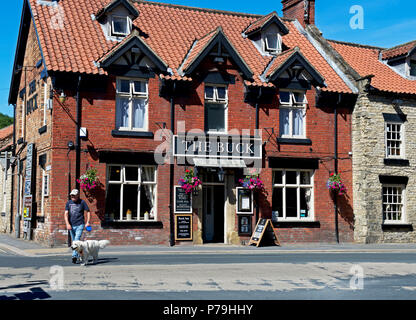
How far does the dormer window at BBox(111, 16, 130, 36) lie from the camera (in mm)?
23062

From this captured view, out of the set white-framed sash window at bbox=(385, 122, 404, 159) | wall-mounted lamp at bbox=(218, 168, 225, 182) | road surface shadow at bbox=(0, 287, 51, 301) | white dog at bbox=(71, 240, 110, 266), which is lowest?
road surface shadow at bbox=(0, 287, 51, 301)

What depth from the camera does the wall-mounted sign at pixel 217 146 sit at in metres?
22.0

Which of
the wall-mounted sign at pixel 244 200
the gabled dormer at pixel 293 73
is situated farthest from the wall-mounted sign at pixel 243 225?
the gabled dormer at pixel 293 73

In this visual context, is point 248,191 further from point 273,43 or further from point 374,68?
point 374,68

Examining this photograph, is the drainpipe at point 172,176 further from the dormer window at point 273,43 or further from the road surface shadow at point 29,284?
the road surface shadow at point 29,284

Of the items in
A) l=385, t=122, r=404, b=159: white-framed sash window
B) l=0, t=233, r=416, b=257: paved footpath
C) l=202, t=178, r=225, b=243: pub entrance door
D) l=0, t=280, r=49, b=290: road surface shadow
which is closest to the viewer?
l=0, t=280, r=49, b=290: road surface shadow

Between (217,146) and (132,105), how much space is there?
143 inches

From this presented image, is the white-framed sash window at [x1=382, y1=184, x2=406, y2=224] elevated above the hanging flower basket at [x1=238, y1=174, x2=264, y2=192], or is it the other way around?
the hanging flower basket at [x1=238, y1=174, x2=264, y2=192]

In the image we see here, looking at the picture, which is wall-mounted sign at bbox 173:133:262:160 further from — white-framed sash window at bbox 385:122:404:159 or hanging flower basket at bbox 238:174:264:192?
white-framed sash window at bbox 385:122:404:159

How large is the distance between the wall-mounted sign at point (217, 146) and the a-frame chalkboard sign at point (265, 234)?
2.65 m

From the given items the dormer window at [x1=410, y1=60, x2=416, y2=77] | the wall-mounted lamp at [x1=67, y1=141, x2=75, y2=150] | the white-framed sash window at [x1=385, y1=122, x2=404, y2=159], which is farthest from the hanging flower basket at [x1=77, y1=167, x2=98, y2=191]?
the dormer window at [x1=410, y1=60, x2=416, y2=77]

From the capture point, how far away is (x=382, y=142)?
24.7 meters

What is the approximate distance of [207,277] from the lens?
462 inches
